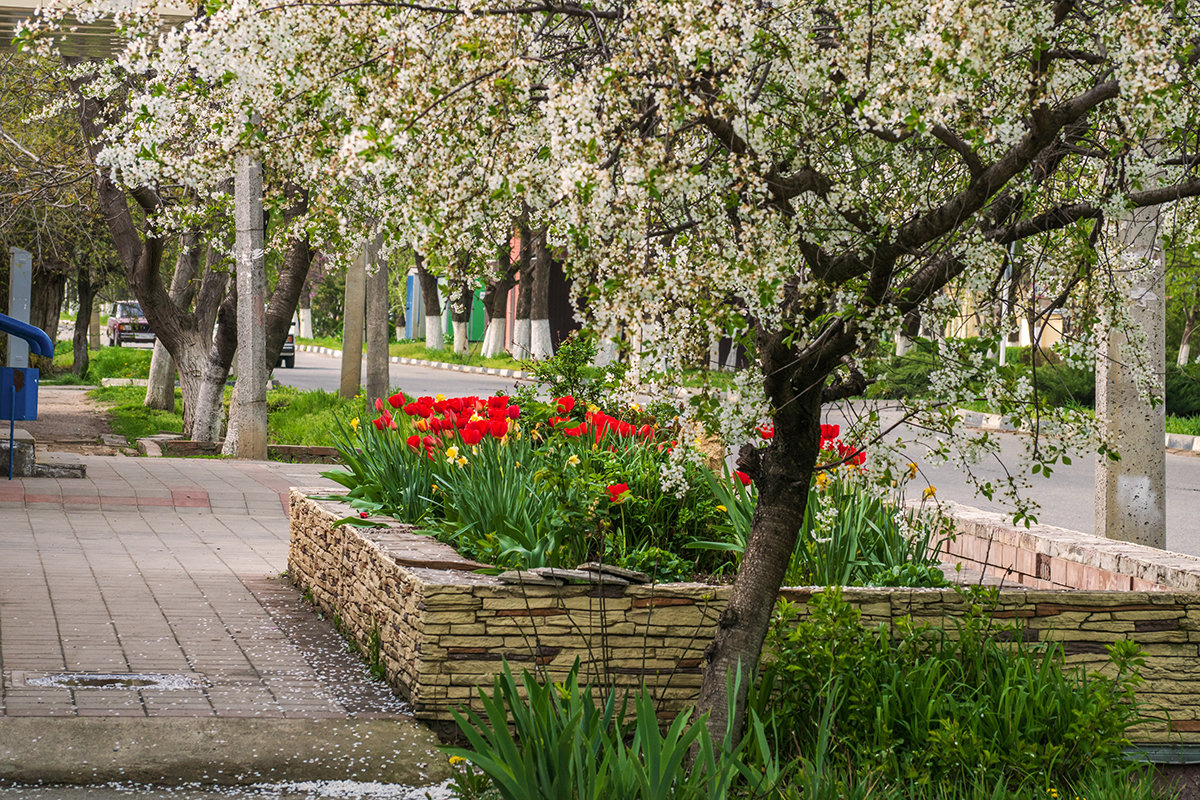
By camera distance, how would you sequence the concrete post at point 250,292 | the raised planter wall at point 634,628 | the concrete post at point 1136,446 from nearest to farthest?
the raised planter wall at point 634,628, the concrete post at point 1136,446, the concrete post at point 250,292

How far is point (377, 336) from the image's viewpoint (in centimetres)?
1948

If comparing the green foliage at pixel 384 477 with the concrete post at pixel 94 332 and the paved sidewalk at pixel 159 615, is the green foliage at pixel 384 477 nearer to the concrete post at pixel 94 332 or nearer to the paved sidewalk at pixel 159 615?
the paved sidewalk at pixel 159 615

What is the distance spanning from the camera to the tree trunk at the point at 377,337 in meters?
19.4

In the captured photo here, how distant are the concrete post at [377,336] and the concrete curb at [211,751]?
47.1 ft

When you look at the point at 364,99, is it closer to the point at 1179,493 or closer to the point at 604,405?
the point at 604,405

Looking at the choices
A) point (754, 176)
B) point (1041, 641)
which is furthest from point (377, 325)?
point (754, 176)

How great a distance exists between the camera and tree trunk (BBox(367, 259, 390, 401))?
63.7 ft

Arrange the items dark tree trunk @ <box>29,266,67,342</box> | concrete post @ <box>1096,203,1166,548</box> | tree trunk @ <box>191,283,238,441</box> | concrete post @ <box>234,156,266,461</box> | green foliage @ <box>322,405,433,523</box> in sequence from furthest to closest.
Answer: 1. dark tree trunk @ <box>29,266,67,342</box>
2. tree trunk @ <box>191,283,238,441</box>
3. concrete post @ <box>234,156,266,461</box>
4. concrete post @ <box>1096,203,1166,548</box>
5. green foliage @ <box>322,405,433,523</box>

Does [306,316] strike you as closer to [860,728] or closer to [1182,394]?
[1182,394]

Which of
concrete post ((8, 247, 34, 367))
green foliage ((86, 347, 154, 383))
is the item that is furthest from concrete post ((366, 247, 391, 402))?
green foliage ((86, 347, 154, 383))

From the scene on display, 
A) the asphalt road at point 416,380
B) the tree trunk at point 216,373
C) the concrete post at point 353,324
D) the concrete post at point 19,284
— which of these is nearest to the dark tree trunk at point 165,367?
the concrete post at point 353,324

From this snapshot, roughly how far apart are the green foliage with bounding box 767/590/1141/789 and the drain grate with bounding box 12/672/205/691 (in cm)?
247

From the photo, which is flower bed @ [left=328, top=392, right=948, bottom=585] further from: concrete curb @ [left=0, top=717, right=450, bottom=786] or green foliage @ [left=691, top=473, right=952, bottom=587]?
concrete curb @ [left=0, top=717, right=450, bottom=786]

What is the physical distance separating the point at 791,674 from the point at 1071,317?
169 cm
